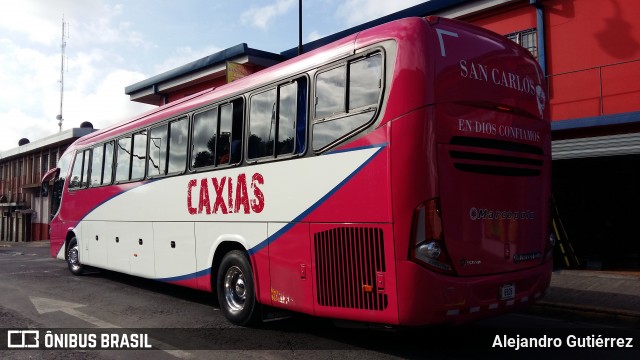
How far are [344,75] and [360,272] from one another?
2.15 m

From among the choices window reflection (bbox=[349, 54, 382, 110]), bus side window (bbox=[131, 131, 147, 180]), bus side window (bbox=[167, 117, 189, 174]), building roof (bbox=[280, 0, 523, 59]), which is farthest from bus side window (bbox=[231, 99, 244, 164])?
building roof (bbox=[280, 0, 523, 59])

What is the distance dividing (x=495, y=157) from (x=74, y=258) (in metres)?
11.1

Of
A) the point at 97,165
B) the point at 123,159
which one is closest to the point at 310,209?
the point at 123,159

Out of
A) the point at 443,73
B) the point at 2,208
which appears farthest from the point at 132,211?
the point at 2,208

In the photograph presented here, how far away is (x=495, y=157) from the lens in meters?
5.33

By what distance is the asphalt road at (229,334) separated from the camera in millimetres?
5613

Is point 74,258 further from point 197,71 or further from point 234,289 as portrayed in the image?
point 197,71

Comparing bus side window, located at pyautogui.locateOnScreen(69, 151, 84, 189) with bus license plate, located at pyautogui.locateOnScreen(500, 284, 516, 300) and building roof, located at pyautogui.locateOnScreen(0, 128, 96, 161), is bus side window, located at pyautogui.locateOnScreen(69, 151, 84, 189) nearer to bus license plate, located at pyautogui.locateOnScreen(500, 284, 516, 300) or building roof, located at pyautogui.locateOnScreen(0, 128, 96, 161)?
bus license plate, located at pyautogui.locateOnScreen(500, 284, 516, 300)

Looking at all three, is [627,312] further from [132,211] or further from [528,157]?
[132,211]

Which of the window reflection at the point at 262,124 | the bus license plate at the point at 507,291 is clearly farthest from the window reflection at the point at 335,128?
the bus license plate at the point at 507,291

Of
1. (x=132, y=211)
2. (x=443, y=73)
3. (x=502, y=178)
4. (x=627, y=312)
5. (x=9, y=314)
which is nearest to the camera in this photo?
(x=443, y=73)

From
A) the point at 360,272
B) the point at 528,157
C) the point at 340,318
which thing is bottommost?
the point at 340,318

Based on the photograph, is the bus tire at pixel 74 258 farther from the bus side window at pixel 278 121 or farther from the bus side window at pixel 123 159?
the bus side window at pixel 278 121

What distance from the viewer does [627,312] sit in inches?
278
